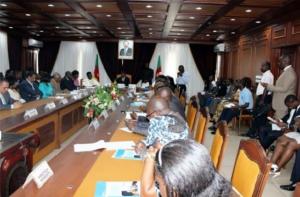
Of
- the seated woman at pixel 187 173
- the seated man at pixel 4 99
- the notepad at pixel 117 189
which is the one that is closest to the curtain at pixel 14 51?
the seated man at pixel 4 99

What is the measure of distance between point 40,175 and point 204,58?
12612 mm

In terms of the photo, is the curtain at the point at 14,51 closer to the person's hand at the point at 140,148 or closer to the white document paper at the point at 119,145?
the white document paper at the point at 119,145

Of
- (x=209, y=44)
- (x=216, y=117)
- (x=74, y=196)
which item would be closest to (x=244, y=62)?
(x=216, y=117)

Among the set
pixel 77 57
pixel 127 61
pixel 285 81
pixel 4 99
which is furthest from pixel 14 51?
pixel 285 81

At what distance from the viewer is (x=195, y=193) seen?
0.89 m

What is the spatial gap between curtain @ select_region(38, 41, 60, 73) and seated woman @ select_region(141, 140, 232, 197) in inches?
549

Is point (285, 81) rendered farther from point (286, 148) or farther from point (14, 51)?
point (14, 51)

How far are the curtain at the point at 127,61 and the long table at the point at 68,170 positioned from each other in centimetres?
1119

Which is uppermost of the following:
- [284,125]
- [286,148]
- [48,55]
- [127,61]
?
[48,55]

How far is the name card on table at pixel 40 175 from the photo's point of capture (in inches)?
68.6

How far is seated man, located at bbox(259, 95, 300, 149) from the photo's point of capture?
4535 mm

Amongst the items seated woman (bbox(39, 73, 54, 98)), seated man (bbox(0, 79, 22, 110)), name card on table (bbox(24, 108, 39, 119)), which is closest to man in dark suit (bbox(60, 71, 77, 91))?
seated woman (bbox(39, 73, 54, 98))

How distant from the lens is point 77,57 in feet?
46.9

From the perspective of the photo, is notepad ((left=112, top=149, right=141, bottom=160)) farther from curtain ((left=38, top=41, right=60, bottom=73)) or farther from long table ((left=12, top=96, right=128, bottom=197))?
curtain ((left=38, top=41, right=60, bottom=73))
